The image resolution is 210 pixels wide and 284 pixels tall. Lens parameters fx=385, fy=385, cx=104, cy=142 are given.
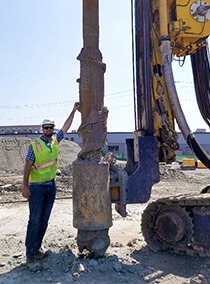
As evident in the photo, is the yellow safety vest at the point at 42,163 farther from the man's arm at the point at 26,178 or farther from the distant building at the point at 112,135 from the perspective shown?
the distant building at the point at 112,135

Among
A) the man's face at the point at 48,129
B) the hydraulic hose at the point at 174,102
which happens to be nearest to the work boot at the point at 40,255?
the man's face at the point at 48,129

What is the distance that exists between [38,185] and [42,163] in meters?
0.28

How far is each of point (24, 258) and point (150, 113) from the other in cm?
260

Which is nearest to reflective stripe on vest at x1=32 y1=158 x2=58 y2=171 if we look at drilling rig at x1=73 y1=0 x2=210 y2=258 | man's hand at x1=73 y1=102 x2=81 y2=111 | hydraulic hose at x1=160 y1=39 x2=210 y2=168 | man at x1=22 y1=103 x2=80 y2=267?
man at x1=22 y1=103 x2=80 y2=267

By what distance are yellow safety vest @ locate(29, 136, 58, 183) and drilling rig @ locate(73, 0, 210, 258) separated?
0.33 metres

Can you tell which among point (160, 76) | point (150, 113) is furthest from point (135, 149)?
point (160, 76)

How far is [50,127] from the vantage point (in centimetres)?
491

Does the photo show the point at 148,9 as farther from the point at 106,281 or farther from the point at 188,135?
the point at 106,281

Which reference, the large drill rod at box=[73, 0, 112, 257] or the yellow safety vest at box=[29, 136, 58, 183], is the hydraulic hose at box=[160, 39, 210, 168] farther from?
the yellow safety vest at box=[29, 136, 58, 183]

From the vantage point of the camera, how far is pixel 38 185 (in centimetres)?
476

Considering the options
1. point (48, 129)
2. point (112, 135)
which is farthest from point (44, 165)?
point (112, 135)

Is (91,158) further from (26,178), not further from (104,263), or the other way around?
(104,263)

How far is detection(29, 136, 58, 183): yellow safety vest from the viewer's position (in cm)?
476

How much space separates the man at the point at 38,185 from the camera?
15.4 feet
